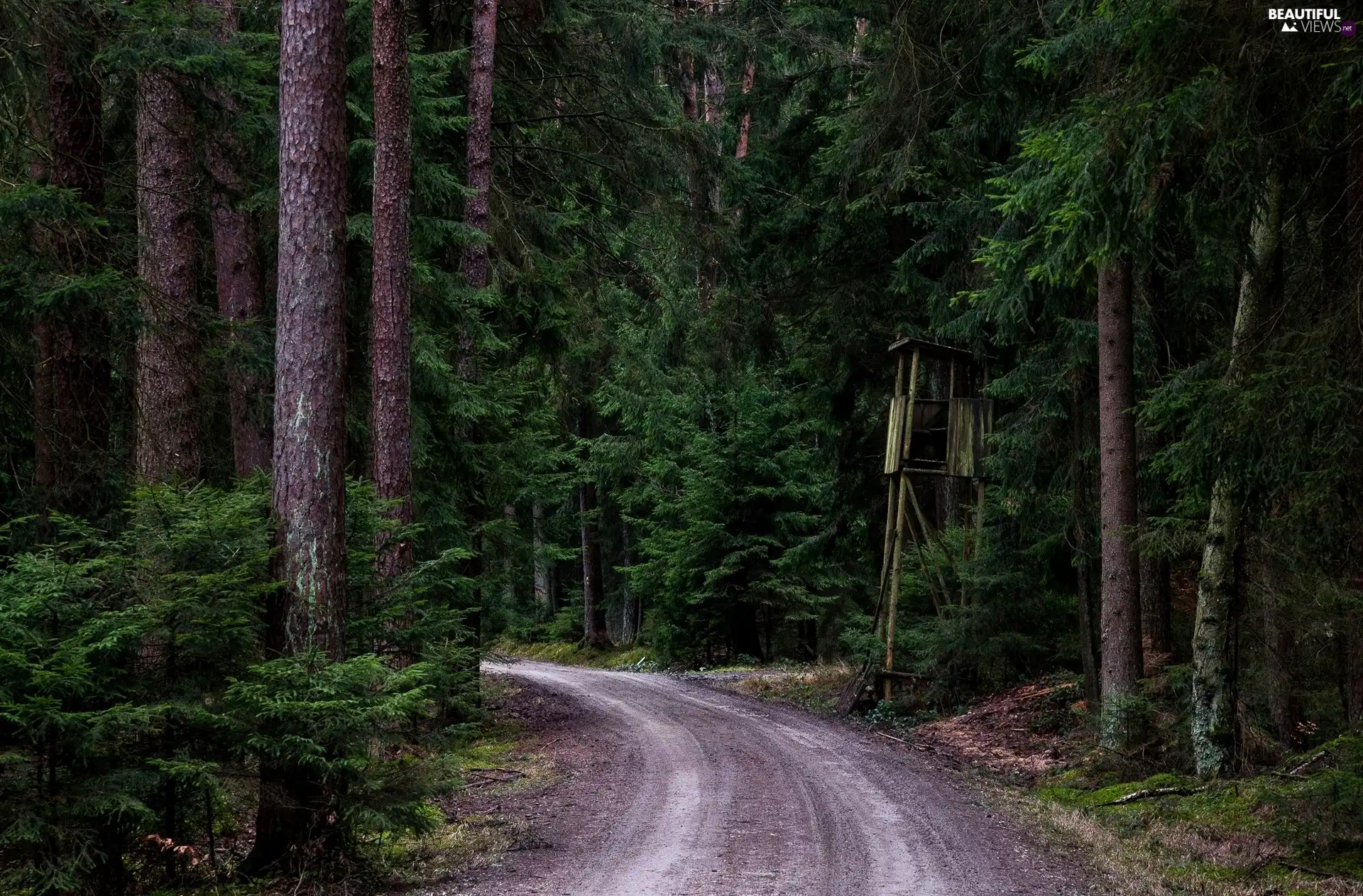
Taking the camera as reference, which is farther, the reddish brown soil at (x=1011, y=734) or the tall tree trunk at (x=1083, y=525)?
the tall tree trunk at (x=1083, y=525)

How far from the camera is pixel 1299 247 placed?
360 inches

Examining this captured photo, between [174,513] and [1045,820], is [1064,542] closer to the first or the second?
[1045,820]

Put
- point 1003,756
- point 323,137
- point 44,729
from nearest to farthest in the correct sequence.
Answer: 1. point 44,729
2. point 323,137
3. point 1003,756

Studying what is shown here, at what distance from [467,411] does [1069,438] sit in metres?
8.45

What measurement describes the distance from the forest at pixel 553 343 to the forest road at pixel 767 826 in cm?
144

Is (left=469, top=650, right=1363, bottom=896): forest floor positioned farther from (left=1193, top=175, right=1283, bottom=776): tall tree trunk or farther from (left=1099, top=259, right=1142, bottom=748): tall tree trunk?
(left=1099, top=259, right=1142, bottom=748): tall tree trunk

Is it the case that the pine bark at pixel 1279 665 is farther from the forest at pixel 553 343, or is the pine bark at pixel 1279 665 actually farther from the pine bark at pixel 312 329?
the pine bark at pixel 312 329

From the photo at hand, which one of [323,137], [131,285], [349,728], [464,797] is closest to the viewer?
[349,728]

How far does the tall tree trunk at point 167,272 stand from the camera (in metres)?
10.2

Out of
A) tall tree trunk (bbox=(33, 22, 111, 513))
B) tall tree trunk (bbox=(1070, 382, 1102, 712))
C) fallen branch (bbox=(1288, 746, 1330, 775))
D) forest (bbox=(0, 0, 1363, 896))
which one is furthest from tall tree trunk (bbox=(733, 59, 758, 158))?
fallen branch (bbox=(1288, 746, 1330, 775))

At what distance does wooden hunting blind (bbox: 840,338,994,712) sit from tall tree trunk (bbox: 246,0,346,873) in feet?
36.8

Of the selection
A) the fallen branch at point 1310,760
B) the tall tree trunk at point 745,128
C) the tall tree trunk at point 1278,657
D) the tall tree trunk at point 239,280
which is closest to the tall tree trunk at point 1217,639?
the tall tree trunk at point 1278,657

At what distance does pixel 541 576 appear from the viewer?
4244 centimetres

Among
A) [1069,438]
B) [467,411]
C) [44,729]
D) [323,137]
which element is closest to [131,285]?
[323,137]
